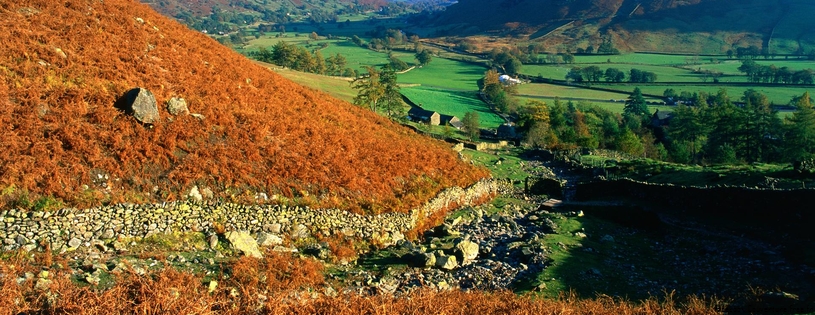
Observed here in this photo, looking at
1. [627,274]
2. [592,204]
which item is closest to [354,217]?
[627,274]

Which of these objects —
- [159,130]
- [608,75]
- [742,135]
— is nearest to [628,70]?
[608,75]

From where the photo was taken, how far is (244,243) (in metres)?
17.6

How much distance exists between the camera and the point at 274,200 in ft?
65.7

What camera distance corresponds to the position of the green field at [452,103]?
11072 cm

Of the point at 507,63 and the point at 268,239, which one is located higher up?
the point at 268,239

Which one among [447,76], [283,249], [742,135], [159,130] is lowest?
[447,76]

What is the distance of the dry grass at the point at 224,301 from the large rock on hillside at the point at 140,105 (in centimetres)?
822

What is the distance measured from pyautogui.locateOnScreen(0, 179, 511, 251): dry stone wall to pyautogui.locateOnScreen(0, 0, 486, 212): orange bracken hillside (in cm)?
55

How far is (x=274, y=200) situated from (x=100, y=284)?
7.88 meters

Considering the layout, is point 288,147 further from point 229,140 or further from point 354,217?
point 354,217

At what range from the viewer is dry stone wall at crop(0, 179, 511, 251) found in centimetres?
1466

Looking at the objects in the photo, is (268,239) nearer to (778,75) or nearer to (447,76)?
(447,76)

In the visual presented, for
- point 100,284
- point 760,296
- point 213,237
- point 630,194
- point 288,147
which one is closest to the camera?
point 100,284

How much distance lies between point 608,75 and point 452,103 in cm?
7143
